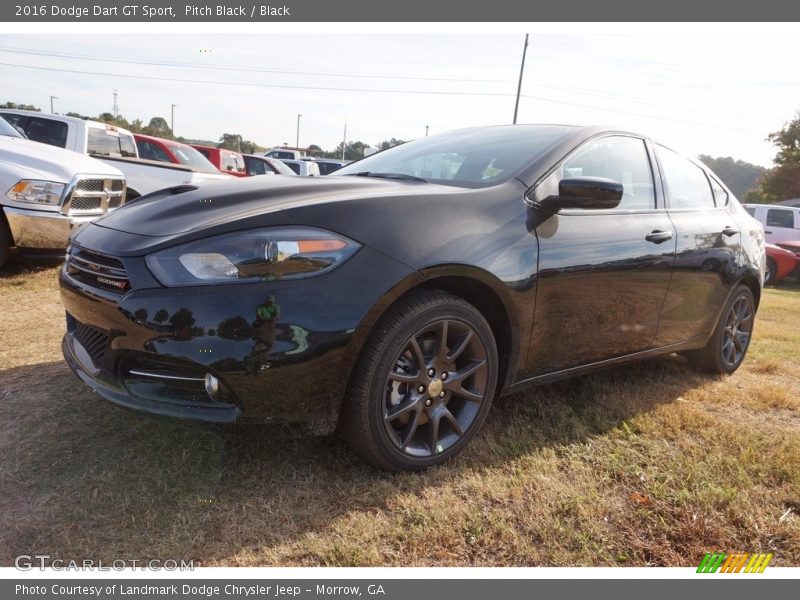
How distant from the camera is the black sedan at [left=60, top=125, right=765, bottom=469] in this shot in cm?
207

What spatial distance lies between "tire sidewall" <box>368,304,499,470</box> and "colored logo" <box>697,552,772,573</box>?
1001 mm

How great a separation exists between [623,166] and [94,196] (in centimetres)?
535

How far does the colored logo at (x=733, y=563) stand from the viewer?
2.11 m

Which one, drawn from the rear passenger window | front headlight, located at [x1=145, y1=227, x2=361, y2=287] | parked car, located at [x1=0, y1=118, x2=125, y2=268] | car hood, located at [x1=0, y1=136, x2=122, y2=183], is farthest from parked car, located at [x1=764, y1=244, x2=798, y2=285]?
front headlight, located at [x1=145, y1=227, x2=361, y2=287]

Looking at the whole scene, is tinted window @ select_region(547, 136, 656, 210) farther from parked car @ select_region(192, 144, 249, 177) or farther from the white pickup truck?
parked car @ select_region(192, 144, 249, 177)

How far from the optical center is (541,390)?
357 cm

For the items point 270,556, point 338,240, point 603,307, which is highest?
point 338,240

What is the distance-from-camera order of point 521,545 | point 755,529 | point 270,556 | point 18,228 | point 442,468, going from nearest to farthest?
point 270,556 → point 521,545 → point 755,529 → point 442,468 → point 18,228

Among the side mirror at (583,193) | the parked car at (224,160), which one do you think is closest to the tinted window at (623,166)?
the side mirror at (583,193)

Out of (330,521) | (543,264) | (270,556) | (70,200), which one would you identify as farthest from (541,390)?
(70,200)

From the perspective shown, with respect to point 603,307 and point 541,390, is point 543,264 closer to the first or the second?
point 603,307

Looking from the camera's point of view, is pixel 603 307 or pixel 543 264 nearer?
pixel 543 264

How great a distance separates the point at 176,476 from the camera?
2.32 meters

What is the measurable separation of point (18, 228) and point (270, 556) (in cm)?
494
